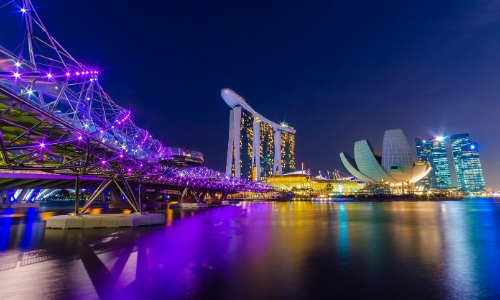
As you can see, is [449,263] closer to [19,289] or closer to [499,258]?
[499,258]

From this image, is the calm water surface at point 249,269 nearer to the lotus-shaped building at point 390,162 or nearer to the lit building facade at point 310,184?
the lotus-shaped building at point 390,162

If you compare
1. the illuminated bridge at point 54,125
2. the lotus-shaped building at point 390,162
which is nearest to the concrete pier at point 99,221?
the illuminated bridge at point 54,125

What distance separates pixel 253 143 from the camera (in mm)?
148000

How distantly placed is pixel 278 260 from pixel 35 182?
37.7 metres

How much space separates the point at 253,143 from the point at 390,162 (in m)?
62.5

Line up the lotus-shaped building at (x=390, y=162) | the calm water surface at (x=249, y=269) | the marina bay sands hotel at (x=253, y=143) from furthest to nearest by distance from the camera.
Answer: the marina bay sands hotel at (x=253, y=143) → the lotus-shaped building at (x=390, y=162) → the calm water surface at (x=249, y=269)

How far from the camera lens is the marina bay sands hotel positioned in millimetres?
128875

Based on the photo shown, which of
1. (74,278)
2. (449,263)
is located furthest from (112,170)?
(449,263)

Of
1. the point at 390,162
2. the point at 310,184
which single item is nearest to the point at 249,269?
the point at 390,162

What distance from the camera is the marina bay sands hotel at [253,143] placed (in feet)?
423

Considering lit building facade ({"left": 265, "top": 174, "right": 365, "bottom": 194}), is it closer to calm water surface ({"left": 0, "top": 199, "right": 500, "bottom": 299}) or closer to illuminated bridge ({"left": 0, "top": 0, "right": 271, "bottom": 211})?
illuminated bridge ({"left": 0, "top": 0, "right": 271, "bottom": 211})

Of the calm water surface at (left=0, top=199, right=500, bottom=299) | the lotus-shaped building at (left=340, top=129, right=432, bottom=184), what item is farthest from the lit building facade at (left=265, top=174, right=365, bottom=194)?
the calm water surface at (left=0, top=199, right=500, bottom=299)

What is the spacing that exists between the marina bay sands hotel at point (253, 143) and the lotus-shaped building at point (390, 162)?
154 ft

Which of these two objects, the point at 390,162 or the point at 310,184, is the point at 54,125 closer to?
the point at 390,162
